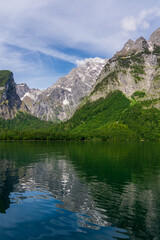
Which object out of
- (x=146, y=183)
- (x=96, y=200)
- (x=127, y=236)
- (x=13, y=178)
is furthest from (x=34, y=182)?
(x=127, y=236)

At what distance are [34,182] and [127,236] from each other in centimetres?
3023

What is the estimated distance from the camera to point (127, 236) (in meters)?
24.6

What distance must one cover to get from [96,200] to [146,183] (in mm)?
19046

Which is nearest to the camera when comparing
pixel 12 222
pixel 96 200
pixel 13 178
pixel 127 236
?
pixel 127 236

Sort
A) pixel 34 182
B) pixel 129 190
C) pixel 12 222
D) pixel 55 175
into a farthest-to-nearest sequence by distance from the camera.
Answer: pixel 55 175, pixel 34 182, pixel 129 190, pixel 12 222

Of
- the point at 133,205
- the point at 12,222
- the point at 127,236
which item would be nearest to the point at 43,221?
the point at 12,222

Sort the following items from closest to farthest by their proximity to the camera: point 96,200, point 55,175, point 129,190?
point 96,200, point 129,190, point 55,175

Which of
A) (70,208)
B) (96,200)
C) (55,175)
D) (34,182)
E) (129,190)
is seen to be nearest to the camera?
(70,208)

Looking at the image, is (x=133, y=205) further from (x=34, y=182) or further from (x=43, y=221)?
(x=34, y=182)

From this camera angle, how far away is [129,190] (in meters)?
44.2

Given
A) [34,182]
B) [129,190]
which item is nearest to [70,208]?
[129,190]

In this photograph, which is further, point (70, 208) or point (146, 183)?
point (146, 183)

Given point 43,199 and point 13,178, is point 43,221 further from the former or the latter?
point 13,178

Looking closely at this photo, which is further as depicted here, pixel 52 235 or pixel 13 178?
pixel 13 178
